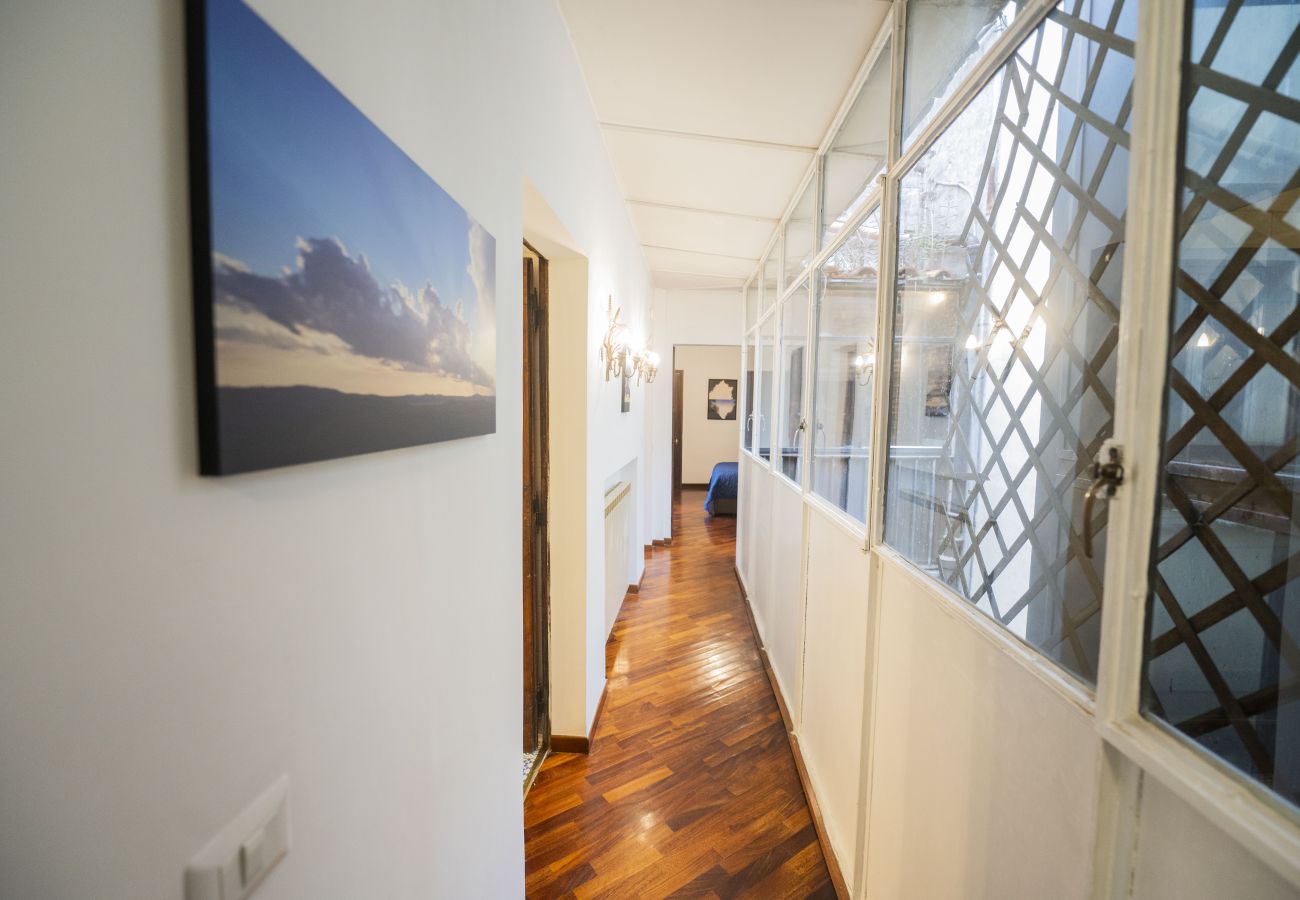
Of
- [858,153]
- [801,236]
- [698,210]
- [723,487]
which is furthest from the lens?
[723,487]

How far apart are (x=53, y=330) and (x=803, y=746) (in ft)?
8.16

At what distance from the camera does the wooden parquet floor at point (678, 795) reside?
1674 millimetres

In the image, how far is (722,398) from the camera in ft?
32.6

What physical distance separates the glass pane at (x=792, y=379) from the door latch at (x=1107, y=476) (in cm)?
201

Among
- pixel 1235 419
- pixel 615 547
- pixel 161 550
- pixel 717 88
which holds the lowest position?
pixel 615 547

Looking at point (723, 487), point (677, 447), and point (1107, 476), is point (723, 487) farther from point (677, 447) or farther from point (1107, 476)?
point (1107, 476)

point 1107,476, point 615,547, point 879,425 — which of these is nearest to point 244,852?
point 1107,476

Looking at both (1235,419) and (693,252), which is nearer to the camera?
(1235,419)

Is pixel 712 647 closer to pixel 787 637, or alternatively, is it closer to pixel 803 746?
pixel 787 637

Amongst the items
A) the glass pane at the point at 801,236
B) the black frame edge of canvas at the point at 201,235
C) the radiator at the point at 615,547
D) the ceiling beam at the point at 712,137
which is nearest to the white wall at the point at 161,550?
the black frame edge of canvas at the point at 201,235

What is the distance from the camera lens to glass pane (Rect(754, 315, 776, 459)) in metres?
3.85

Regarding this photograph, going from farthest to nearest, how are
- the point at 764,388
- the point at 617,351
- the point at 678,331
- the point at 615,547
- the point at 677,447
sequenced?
the point at 677,447 → the point at 678,331 → the point at 764,388 → the point at 615,547 → the point at 617,351

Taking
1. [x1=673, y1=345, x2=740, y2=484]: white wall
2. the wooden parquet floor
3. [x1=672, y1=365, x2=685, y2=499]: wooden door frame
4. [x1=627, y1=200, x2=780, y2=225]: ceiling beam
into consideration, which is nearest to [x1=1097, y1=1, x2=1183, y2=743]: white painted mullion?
the wooden parquet floor

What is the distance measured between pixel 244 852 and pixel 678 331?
5415mm
